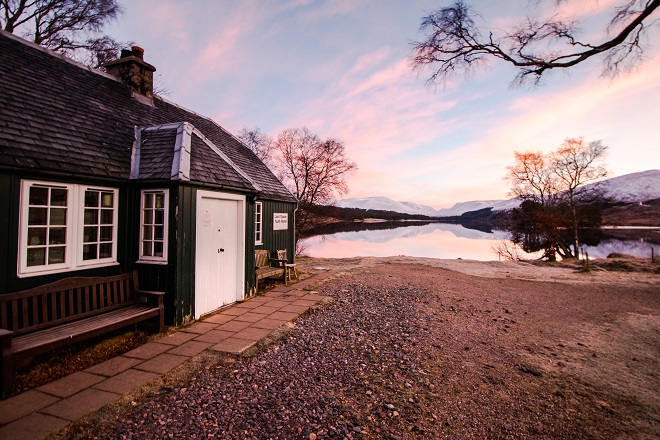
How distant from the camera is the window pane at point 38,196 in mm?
4688

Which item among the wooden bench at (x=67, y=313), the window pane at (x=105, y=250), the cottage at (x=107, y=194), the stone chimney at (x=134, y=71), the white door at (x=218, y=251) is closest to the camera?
the wooden bench at (x=67, y=313)

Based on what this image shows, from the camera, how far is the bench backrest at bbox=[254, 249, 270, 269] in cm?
1000

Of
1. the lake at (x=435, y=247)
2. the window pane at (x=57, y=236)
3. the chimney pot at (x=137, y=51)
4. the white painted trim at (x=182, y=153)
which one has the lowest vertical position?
the lake at (x=435, y=247)

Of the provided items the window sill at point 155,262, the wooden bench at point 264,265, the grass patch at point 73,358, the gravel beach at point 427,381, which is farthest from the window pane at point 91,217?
the wooden bench at point 264,265

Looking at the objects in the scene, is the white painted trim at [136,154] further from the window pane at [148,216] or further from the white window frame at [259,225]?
the white window frame at [259,225]

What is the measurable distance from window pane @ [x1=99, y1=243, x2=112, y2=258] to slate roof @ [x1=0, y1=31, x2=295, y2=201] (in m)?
1.27

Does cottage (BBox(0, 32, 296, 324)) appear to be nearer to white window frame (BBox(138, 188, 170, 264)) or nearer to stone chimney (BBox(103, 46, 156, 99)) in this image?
white window frame (BBox(138, 188, 170, 264))

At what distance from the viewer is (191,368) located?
4223 millimetres

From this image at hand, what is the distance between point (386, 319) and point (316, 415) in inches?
144

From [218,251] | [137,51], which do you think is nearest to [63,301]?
[218,251]

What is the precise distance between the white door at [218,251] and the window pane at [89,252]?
1686mm

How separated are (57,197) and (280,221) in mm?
7478

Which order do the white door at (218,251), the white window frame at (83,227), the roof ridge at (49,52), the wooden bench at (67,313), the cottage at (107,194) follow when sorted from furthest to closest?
the roof ridge at (49,52)
the white door at (218,251)
the white window frame at (83,227)
the cottage at (107,194)
the wooden bench at (67,313)

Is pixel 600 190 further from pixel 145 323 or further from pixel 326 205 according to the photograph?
pixel 145 323
